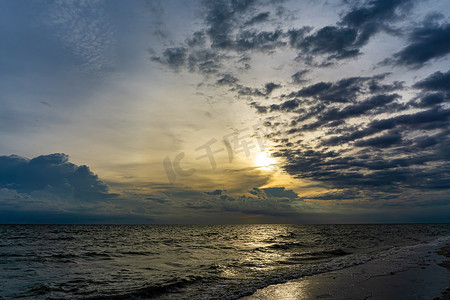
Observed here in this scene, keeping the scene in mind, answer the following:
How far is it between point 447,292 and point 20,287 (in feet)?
79.1

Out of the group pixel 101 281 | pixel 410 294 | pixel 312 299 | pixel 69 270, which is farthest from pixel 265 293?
pixel 69 270

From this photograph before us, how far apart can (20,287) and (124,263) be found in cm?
995

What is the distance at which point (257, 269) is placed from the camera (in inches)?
911

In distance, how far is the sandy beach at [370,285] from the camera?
13.5 meters

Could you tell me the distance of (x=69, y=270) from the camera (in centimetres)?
2195

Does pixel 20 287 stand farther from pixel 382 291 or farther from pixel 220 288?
pixel 382 291

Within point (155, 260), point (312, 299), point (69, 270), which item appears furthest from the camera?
point (155, 260)

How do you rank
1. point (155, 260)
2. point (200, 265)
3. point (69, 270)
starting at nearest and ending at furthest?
point (69, 270) → point (200, 265) → point (155, 260)

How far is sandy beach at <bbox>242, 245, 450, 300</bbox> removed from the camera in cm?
1348

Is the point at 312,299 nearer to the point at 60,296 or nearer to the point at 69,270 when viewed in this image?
the point at 60,296

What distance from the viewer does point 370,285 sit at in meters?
15.6

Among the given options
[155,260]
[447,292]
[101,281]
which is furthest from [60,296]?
[447,292]

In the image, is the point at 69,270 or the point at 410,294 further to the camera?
the point at 69,270

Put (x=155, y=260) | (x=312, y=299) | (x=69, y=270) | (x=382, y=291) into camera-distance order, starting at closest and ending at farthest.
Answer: (x=312, y=299), (x=382, y=291), (x=69, y=270), (x=155, y=260)
